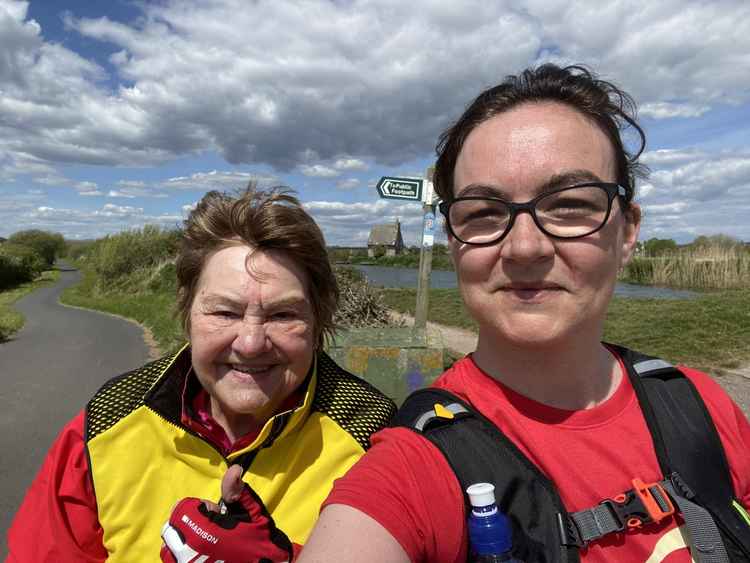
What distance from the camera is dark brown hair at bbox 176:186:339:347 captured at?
1.85 m

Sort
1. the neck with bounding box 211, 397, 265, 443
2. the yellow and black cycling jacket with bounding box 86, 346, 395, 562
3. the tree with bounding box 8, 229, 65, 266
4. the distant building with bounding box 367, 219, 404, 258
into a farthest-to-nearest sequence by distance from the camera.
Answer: the tree with bounding box 8, 229, 65, 266 → the distant building with bounding box 367, 219, 404, 258 → the neck with bounding box 211, 397, 265, 443 → the yellow and black cycling jacket with bounding box 86, 346, 395, 562

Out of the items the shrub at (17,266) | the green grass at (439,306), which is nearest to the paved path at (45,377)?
the green grass at (439,306)

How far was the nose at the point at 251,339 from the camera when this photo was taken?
1719 millimetres

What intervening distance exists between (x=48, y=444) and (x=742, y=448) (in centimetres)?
586

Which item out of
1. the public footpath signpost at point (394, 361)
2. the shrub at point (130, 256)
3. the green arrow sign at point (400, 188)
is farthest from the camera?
the shrub at point (130, 256)

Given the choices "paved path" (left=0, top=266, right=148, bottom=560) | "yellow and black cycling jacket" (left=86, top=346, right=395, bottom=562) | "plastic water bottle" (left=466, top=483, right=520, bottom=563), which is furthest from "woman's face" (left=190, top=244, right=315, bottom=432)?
"paved path" (left=0, top=266, right=148, bottom=560)

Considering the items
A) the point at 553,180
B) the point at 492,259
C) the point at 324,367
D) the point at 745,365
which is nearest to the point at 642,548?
the point at 492,259

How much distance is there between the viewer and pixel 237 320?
1790 millimetres

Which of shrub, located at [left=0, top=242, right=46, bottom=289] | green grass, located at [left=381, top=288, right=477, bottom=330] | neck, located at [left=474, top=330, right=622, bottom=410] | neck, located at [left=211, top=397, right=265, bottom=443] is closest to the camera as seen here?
neck, located at [left=474, top=330, right=622, bottom=410]

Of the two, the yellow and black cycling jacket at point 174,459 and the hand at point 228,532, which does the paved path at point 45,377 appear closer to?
the yellow and black cycling jacket at point 174,459

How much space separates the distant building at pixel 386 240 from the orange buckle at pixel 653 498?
45089 mm

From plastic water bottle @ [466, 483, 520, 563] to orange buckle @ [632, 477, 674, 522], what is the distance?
34cm

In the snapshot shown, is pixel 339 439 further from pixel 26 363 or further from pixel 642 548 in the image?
pixel 26 363

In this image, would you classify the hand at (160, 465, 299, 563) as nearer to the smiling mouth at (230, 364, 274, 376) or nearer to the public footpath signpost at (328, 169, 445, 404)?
the smiling mouth at (230, 364, 274, 376)
